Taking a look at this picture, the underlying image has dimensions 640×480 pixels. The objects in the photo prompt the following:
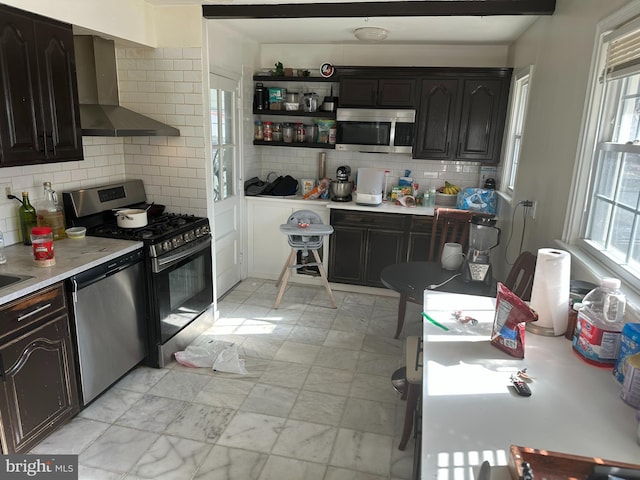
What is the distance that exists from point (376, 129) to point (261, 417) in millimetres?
2915

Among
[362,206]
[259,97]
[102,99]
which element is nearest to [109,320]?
[102,99]

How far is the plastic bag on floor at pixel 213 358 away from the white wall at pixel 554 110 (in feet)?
7.15

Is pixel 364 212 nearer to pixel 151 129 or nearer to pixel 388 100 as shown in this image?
pixel 388 100

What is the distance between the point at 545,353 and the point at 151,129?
2.79 metres

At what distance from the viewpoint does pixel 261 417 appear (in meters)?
2.57

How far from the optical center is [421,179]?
469cm

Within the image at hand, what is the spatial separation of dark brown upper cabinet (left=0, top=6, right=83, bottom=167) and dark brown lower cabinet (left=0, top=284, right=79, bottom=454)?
2.66 feet

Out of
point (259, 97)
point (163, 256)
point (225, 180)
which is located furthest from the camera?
point (259, 97)

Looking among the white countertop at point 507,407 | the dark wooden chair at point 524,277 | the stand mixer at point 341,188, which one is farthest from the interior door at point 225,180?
the white countertop at point 507,407

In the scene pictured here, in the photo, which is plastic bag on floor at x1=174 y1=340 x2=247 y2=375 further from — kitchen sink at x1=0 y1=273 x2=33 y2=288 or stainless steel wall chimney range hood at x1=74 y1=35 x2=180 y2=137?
stainless steel wall chimney range hood at x1=74 y1=35 x2=180 y2=137

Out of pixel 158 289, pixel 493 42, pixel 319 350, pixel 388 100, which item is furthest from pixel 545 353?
pixel 493 42

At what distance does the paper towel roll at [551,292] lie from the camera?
169cm

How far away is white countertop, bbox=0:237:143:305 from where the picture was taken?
2.08 metres

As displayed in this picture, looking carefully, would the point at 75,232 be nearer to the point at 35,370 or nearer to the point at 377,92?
the point at 35,370
